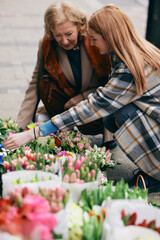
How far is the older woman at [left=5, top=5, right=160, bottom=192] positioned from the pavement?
46 cm

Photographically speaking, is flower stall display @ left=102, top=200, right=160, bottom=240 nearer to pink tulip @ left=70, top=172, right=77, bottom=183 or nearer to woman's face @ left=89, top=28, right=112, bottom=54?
pink tulip @ left=70, top=172, right=77, bottom=183

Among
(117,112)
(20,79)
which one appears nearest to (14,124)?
(117,112)

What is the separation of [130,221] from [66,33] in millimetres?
1805

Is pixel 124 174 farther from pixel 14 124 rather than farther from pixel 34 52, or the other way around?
pixel 34 52

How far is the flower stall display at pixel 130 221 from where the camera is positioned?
→ 148 centimetres

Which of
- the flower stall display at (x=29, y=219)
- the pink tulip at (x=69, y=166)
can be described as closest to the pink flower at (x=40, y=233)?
the flower stall display at (x=29, y=219)

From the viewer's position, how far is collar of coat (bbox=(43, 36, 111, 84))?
3232mm

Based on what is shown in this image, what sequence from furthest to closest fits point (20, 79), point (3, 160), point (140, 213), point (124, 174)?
1. point (20, 79)
2. point (124, 174)
3. point (3, 160)
4. point (140, 213)

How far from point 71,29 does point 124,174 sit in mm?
1244

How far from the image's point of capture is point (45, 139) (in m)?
2.94

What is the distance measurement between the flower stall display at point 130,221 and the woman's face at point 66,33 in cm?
167

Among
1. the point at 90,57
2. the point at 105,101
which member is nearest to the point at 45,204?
the point at 105,101

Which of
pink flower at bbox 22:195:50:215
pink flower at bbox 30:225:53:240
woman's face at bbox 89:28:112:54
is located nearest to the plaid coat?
woman's face at bbox 89:28:112:54

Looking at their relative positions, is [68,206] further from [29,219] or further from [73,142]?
[73,142]
